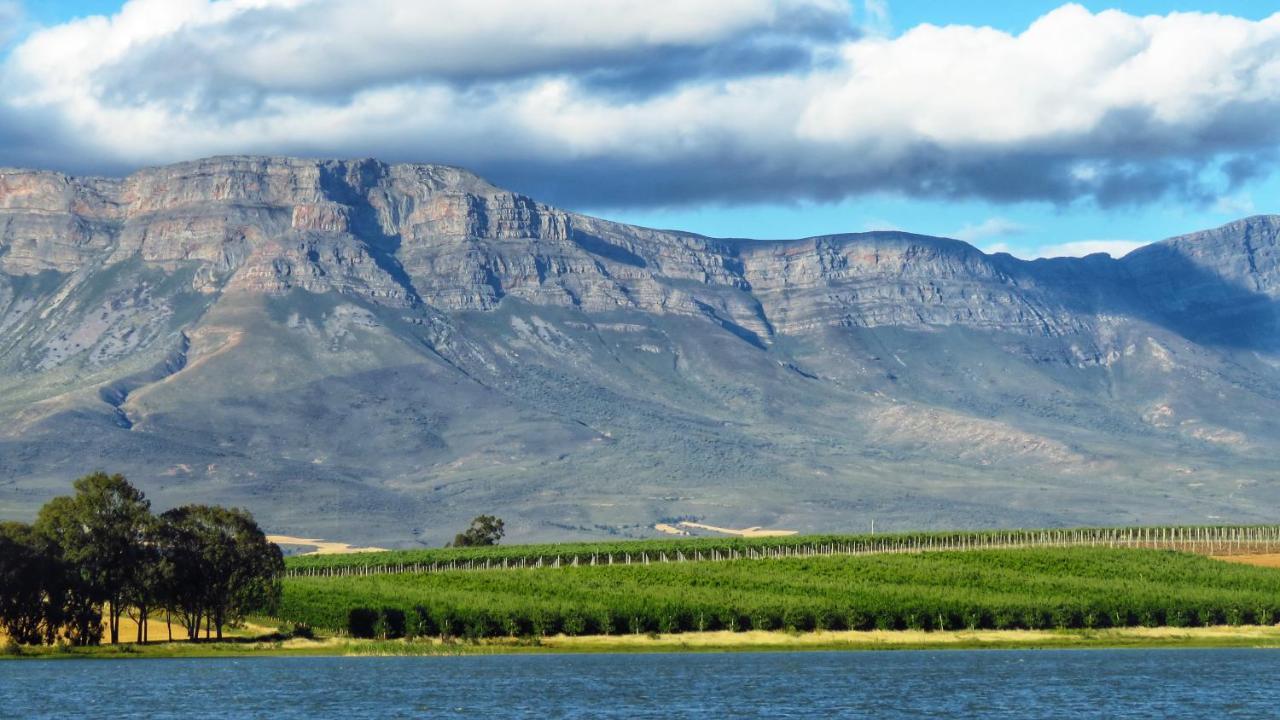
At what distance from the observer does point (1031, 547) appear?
560 ft

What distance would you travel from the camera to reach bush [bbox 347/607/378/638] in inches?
5384

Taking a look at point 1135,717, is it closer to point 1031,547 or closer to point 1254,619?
point 1254,619

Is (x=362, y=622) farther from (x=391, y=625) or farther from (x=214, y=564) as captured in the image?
(x=214, y=564)

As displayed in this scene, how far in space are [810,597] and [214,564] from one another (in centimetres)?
3845

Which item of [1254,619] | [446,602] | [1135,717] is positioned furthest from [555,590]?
[1135,717]

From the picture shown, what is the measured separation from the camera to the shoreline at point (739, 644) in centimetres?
13050

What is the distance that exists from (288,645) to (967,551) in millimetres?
55290

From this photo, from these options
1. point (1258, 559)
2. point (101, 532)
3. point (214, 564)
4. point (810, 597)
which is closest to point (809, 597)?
point (810, 597)

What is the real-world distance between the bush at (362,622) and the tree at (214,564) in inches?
352

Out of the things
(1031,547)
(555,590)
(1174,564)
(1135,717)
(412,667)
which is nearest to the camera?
(1135,717)

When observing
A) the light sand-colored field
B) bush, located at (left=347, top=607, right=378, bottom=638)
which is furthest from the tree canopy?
the light sand-colored field

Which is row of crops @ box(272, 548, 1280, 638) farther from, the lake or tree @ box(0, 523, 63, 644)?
tree @ box(0, 523, 63, 644)

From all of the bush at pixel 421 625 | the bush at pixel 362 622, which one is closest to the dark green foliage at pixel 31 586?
the bush at pixel 362 622

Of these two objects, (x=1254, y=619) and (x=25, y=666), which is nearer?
(x=25, y=666)
